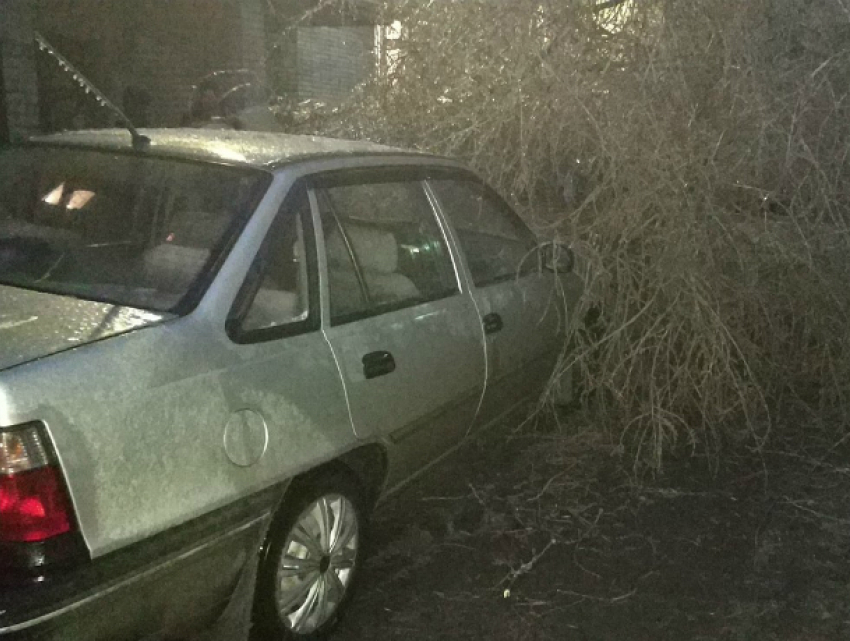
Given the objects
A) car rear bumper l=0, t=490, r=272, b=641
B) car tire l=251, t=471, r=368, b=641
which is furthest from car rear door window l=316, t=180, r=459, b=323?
car rear bumper l=0, t=490, r=272, b=641

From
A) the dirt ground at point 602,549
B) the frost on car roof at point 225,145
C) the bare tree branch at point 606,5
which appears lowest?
the dirt ground at point 602,549

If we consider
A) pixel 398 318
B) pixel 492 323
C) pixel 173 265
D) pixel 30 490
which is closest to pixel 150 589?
pixel 30 490

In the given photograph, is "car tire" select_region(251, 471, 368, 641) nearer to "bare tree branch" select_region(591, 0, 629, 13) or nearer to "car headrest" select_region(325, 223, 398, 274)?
"car headrest" select_region(325, 223, 398, 274)

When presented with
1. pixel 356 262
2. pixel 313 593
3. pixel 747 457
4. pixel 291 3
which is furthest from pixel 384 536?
pixel 291 3

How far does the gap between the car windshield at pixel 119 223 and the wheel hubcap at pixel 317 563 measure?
0.86 meters

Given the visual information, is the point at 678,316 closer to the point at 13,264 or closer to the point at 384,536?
the point at 384,536

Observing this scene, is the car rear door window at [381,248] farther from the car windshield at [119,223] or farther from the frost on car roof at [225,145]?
the car windshield at [119,223]

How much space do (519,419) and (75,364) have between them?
9.99 ft

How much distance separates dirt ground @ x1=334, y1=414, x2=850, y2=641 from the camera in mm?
3301

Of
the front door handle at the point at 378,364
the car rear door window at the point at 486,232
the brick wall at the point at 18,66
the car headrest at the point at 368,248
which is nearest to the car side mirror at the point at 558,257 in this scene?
the car rear door window at the point at 486,232

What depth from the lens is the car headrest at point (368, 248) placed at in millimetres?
3254

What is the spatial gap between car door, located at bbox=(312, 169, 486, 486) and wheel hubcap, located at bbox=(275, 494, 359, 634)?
11.5 inches

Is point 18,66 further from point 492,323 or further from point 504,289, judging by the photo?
point 492,323

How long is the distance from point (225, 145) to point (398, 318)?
91 cm
